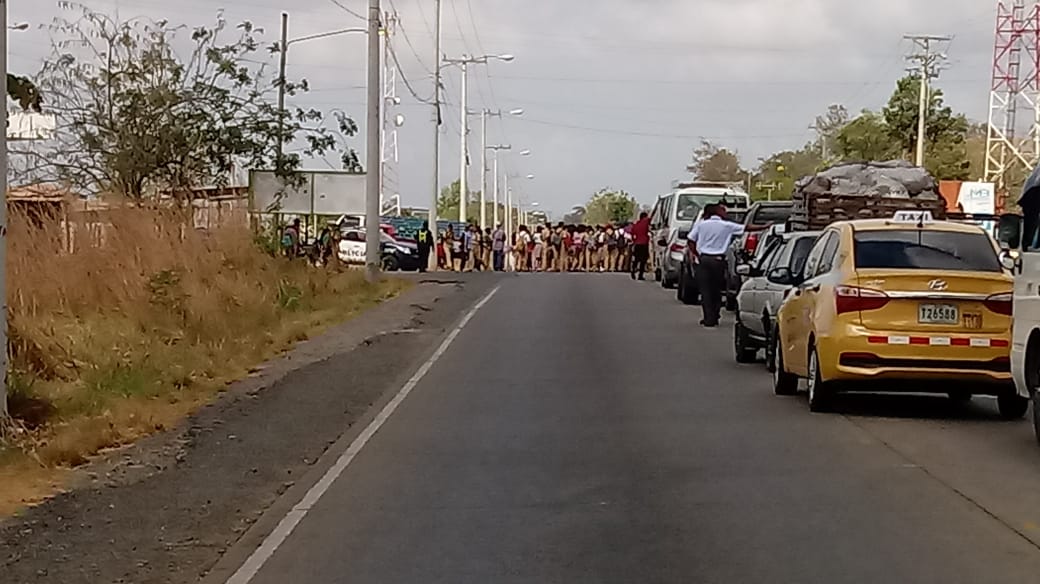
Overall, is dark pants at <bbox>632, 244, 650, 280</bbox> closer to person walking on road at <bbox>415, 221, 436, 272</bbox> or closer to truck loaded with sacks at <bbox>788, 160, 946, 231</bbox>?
person walking on road at <bbox>415, 221, 436, 272</bbox>

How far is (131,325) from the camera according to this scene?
785 inches

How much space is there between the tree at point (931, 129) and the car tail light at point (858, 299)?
5719cm

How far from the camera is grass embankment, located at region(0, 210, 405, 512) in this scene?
13.5 meters

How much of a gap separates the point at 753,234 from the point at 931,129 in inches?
1895

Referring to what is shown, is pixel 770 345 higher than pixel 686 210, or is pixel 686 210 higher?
pixel 686 210

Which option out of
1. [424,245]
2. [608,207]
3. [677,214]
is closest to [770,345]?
[677,214]

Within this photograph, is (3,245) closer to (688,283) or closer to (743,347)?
(743,347)

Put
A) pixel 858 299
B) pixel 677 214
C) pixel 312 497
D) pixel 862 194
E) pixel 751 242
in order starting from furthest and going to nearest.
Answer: pixel 677 214 → pixel 862 194 → pixel 751 242 → pixel 858 299 → pixel 312 497

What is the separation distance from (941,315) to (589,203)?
170419 mm

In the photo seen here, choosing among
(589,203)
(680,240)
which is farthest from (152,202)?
(589,203)

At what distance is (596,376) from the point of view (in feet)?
57.6

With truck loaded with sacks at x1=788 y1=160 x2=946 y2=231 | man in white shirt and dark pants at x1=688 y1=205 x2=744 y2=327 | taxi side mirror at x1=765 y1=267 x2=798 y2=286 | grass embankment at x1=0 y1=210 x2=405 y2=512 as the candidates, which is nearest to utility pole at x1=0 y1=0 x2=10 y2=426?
grass embankment at x1=0 y1=210 x2=405 y2=512

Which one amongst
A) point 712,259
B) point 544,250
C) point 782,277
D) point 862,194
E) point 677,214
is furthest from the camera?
point 544,250

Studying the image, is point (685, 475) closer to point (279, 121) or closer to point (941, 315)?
point (941, 315)
